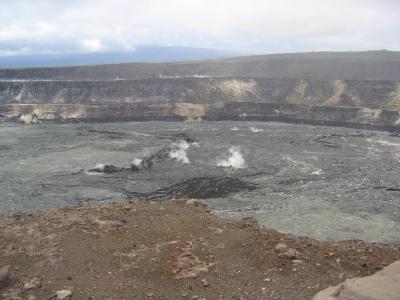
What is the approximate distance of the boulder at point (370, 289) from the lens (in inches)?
472

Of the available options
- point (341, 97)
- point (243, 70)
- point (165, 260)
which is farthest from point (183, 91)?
point (165, 260)

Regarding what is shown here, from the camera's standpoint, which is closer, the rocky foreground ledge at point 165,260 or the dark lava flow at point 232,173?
the rocky foreground ledge at point 165,260

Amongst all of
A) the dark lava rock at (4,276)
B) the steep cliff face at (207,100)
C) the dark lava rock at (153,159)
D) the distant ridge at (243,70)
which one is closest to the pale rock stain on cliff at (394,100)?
the steep cliff face at (207,100)

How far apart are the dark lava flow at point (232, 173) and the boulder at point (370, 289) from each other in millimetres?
12448

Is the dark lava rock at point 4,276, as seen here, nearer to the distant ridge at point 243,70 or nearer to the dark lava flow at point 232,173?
the dark lava flow at point 232,173

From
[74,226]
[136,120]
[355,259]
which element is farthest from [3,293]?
[136,120]

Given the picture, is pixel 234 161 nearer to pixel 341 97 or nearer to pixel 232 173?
pixel 232 173

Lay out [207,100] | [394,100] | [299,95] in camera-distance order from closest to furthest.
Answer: [394,100] < [299,95] < [207,100]

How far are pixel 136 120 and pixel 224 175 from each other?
39979 millimetres

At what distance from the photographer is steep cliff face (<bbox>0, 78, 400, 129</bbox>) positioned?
2928 inches

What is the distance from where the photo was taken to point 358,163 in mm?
44938

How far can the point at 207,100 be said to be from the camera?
84.1 meters

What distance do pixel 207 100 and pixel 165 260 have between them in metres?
68.6

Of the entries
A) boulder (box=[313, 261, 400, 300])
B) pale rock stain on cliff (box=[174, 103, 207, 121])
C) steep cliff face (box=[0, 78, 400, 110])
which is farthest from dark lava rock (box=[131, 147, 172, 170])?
steep cliff face (box=[0, 78, 400, 110])
